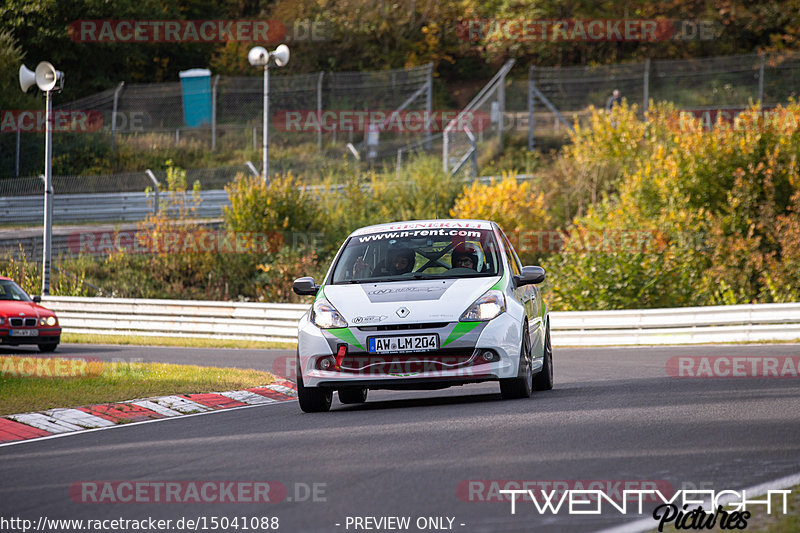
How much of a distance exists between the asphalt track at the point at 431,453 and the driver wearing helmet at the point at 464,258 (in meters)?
1.35

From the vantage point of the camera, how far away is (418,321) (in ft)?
35.0

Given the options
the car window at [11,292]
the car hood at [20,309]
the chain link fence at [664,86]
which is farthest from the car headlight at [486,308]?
the chain link fence at [664,86]

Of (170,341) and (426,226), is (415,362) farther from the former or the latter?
(170,341)

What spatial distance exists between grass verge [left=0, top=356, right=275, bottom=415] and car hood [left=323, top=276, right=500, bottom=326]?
2.94 meters

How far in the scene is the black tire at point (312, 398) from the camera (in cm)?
1107

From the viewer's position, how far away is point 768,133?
30.5 metres

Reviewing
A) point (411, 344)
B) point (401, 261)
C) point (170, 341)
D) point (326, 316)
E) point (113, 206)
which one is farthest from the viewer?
point (113, 206)

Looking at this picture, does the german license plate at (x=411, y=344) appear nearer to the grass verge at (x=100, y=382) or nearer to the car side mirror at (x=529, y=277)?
the car side mirror at (x=529, y=277)

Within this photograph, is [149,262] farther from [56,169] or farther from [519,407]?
[519,407]

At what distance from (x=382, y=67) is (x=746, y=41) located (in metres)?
17.5

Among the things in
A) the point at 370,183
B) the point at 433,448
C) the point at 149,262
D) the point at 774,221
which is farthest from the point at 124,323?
the point at 433,448

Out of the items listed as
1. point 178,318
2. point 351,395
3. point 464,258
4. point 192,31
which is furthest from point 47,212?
point 192,31

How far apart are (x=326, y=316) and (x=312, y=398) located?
792mm

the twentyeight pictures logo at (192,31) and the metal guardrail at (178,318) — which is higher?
the twentyeight pictures logo at (192,31)
